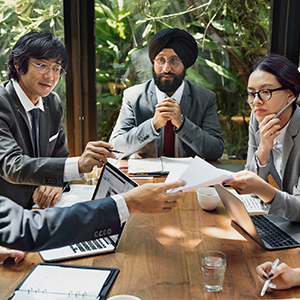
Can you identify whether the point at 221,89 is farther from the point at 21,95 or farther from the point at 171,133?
the point at 21,95

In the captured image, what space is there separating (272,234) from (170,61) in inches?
70.1

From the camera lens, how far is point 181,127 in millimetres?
2584

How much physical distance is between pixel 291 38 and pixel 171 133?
5.38 ft

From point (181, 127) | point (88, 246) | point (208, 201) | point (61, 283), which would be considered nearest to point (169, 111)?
point (181, 127)

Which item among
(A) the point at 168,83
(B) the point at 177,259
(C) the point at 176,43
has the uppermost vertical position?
(C) the point at 176,43

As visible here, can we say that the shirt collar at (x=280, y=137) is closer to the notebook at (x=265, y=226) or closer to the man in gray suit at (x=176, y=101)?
the notebook at (x=265, y=226)

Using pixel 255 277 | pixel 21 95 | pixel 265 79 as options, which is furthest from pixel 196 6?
pixel 255 277

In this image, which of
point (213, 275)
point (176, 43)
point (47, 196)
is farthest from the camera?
point (176, 43)

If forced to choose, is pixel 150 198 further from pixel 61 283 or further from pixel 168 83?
pixel 168 83

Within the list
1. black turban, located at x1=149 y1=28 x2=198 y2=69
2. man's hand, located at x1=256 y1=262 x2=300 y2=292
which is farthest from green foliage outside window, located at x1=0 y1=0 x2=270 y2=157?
man's hand, located at x1=256 y1=262 x2=300 y2=292

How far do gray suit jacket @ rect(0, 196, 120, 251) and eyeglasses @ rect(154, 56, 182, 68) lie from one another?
1884 mm

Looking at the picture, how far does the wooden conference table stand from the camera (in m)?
1.07

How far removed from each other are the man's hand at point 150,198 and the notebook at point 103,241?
0.09 metres

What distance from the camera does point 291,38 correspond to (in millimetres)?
3461
